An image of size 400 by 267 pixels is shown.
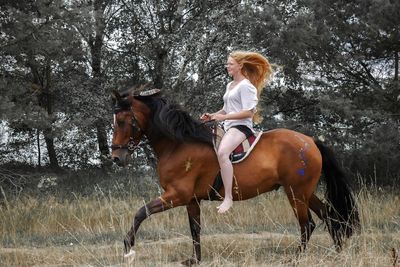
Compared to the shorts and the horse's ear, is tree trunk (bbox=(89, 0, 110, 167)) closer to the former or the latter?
the horse's ear

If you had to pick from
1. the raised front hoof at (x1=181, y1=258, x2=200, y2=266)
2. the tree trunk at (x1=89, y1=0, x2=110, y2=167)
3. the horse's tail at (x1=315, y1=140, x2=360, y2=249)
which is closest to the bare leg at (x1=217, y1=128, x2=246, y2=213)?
the raised front hoof at (x1=181, y1=258, x2=200, y2=266)

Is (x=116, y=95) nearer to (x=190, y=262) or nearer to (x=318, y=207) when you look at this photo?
(x=190, y=262)

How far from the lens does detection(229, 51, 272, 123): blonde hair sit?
20.3 ft

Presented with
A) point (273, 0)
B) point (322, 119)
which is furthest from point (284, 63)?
point (273, 0)

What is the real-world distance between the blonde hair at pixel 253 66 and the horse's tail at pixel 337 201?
1.10 meters

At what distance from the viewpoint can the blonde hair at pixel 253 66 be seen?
20.3 feet

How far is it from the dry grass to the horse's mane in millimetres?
1079

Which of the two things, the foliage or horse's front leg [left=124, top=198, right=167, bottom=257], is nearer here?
horse's front leg [left=124, top=198, right=167, bottom=257]

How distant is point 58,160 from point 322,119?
9.47 metres

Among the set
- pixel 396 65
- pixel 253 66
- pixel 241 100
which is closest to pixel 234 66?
pixel 253 66

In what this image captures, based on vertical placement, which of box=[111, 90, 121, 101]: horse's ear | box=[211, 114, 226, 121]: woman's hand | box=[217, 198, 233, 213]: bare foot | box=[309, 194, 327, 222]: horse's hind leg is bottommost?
box=[309, 194, 327, 222]: horse's hind leg

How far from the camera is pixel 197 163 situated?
5.96 meters

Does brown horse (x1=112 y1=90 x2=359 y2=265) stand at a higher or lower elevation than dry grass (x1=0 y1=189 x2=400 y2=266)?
higher

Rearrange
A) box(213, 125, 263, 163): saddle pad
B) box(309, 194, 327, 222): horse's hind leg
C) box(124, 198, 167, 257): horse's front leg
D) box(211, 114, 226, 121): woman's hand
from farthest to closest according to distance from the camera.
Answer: box(309, 194, 327, 222): horse's hind leg, box(213, 125, 263, 163): saddle pad, box(211, 114, 226, 121): woman's hand, box(124, 198, 167, 257): horse's front leg
